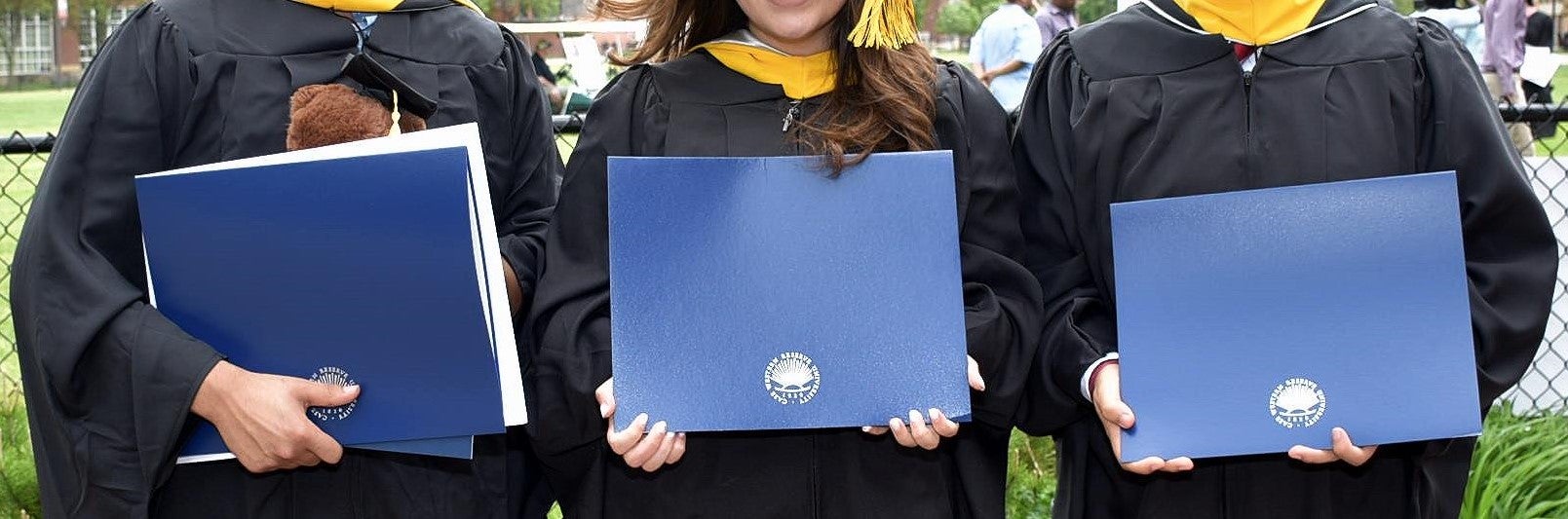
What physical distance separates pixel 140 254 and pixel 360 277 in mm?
451

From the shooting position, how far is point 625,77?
2.45 meters

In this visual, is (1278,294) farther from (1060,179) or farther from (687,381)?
(687,381)

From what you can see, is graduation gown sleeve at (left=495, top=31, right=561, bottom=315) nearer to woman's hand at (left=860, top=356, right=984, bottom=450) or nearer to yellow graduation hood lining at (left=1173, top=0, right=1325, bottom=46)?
woman's hand at (left=860, top=356, right=984, bottom=450)

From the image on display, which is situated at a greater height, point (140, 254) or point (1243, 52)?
point (1243, 52)

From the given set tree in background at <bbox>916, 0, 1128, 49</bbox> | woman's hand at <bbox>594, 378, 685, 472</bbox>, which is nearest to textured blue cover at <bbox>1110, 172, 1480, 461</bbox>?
woman's hand at <bbox>594, 378, 685, 472</bbox>

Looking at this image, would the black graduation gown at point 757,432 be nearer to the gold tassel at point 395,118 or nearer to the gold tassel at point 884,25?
the gold tassel at point 884,25

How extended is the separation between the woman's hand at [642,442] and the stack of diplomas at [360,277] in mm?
129

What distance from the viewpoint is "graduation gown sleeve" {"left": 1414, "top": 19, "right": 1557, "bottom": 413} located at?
2262 millimetres

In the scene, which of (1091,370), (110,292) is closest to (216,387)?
(110,292)

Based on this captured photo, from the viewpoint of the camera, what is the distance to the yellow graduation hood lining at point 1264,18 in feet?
7.69

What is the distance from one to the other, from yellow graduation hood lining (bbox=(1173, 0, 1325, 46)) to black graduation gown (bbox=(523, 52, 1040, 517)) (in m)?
0.38

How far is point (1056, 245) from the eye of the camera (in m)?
2.43

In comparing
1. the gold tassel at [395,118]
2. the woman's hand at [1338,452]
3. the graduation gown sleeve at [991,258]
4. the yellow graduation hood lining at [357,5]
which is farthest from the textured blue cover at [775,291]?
the yellow graduation hood lining at [357,5]

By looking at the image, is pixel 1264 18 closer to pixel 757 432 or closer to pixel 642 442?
pixel 757 432
